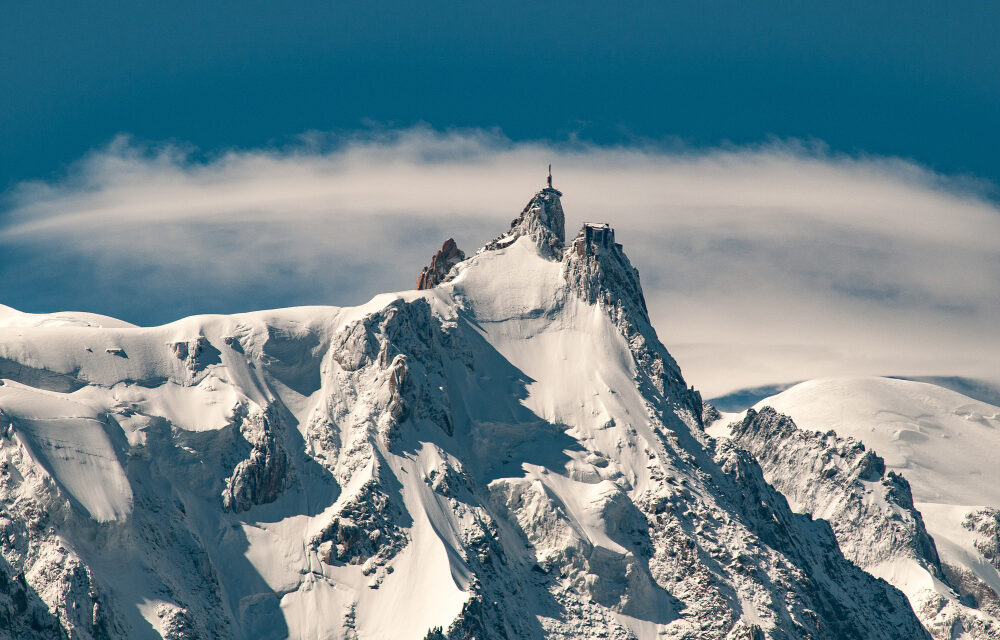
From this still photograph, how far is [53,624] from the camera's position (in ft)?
642

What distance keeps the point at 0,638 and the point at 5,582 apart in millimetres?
7392

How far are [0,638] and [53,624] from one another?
9.03 metres

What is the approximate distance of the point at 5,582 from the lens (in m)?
191

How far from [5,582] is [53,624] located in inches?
367

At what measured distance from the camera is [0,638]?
188m
